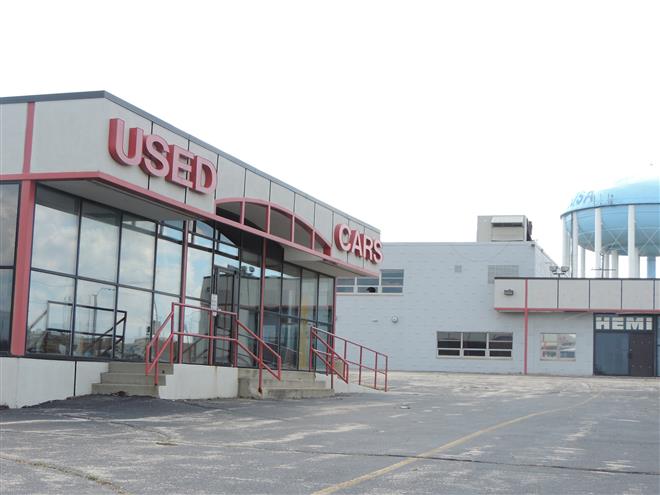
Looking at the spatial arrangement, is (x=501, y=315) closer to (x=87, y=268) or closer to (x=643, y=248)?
(x=643, y=248)

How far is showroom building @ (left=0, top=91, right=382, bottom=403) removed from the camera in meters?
15.5

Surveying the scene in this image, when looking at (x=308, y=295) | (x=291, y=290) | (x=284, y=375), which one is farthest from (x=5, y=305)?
(x=308, y=295)

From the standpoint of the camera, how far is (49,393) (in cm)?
1567

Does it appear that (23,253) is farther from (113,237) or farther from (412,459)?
(412,459)

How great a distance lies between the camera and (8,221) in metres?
15.7

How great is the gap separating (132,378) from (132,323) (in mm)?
1880

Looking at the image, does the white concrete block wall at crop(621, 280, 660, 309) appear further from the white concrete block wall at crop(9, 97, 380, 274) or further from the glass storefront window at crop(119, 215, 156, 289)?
the white concrete block wall at crop(9, 97, 380, 274)

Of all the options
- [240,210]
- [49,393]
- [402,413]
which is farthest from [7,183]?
[402,413]

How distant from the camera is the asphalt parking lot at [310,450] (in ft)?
25.8

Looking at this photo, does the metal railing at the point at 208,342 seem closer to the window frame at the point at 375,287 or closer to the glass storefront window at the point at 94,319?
the glass storefront window at the point at 94,319

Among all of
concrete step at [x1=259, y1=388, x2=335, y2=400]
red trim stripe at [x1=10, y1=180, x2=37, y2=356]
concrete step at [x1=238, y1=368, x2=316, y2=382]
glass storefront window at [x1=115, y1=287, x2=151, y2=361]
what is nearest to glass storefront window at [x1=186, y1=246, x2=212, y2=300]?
glass storefront window at [x1=115, y1=287, x2=151, y2=361]

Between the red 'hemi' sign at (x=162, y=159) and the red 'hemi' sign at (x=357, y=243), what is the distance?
7.85 metres

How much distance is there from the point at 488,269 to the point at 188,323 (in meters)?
34.3

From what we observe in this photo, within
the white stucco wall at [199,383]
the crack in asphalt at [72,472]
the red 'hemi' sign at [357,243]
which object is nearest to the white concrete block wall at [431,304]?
the red 'hemi' sign at [357,243]
